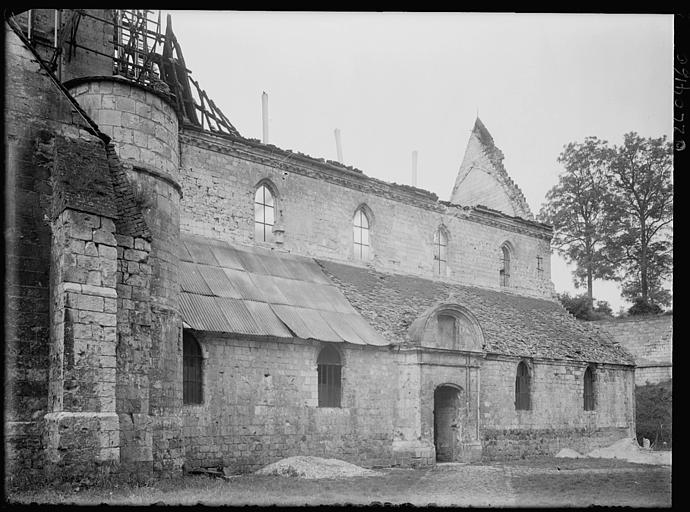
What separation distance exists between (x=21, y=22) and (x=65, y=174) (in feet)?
13.6

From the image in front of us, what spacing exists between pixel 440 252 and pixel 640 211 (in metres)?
7.60

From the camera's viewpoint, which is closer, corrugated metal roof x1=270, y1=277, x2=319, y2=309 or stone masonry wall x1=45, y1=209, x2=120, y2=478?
stone masonry wall x1=45, y1=209, x2=120, y2=478

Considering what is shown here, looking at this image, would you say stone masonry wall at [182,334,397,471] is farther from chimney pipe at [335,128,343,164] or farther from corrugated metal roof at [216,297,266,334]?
chimney pipe at [335,128,343,164]

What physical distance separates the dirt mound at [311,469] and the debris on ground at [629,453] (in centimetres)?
1135

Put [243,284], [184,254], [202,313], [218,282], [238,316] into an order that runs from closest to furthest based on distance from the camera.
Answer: [202,313] < [238,316] < [218,282] < [184,254] < [243,284]

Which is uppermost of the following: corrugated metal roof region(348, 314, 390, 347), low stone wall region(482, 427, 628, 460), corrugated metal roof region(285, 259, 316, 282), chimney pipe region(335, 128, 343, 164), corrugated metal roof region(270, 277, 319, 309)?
chimney pipe region(335, 128, 343, 164)

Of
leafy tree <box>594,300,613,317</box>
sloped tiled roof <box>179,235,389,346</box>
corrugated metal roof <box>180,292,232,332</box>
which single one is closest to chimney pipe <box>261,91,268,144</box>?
sloped tiled roof <box>179,235,389,346</box>

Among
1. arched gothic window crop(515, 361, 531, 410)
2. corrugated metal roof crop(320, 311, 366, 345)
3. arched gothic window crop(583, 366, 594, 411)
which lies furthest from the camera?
arched gothic window crop(583, 366, 594, 411)

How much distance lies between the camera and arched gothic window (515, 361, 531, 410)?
25.6 metres

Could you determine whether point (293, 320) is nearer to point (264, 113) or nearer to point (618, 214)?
point (264, 113)

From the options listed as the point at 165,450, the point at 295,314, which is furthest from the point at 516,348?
the point at 165,450

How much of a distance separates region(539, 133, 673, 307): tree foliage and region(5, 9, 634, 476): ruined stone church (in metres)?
2.58

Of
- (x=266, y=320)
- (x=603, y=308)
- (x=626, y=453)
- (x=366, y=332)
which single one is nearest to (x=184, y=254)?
(x=266, y=320)

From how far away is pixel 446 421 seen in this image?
23.2 metres
